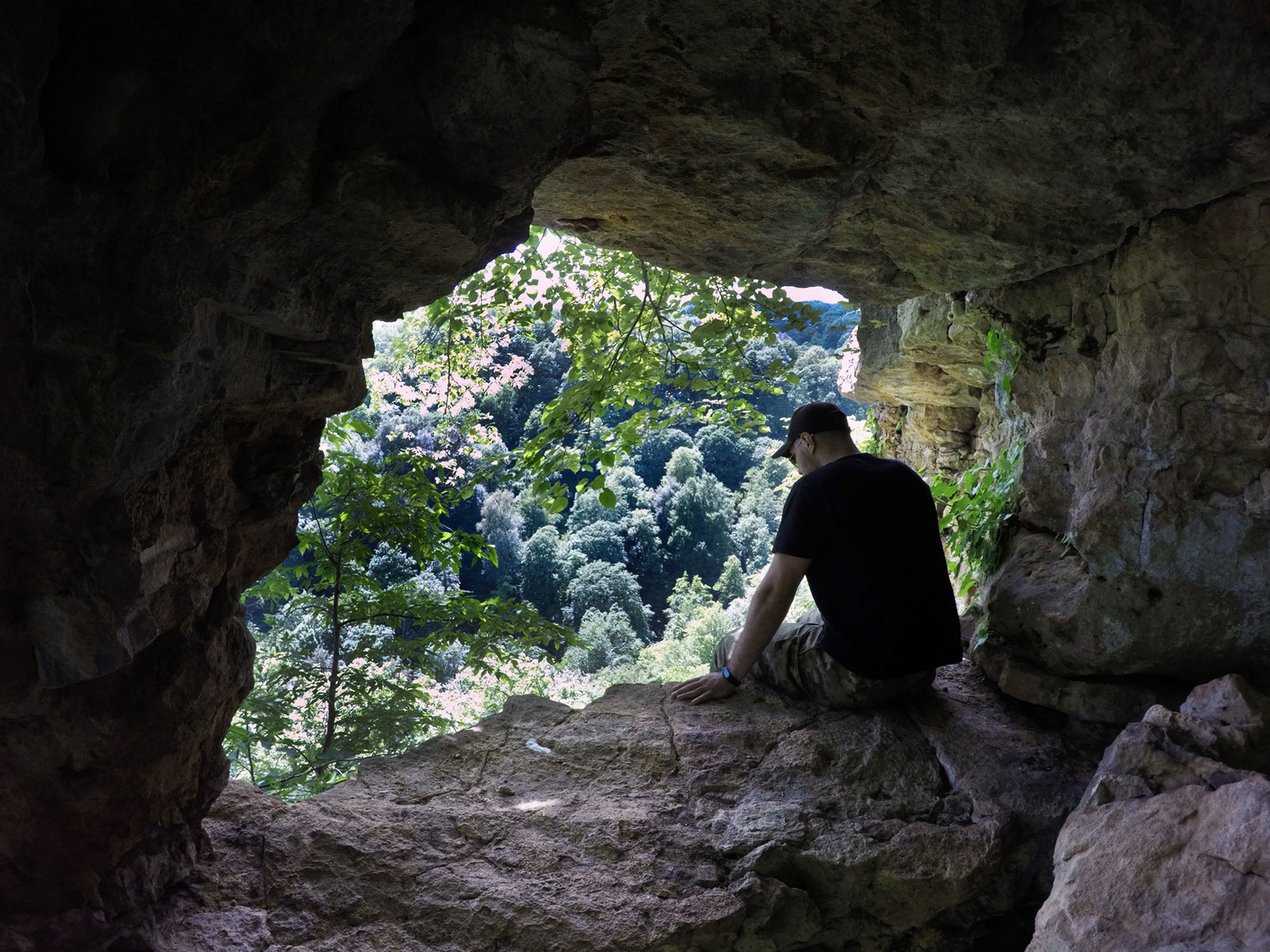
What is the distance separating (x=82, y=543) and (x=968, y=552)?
3592 mm

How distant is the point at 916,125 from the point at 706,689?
7.45 feet

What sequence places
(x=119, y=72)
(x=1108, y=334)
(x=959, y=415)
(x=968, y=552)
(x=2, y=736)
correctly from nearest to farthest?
(x=119, y=72), (x=2, y=736), (x=1108, y=334), (x=968, y=552), (x=959, y=415)

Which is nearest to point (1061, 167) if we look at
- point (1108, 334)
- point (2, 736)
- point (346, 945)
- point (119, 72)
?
point (1108, 334)

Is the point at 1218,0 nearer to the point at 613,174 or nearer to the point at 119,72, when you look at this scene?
the point at 613,174

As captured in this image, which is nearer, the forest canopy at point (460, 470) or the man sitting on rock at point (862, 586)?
the man sitting on rock at point (862, 586)

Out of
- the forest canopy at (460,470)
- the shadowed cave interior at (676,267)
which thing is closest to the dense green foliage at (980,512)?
the shadowed cave interior at (676,267)

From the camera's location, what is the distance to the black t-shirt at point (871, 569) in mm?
3387

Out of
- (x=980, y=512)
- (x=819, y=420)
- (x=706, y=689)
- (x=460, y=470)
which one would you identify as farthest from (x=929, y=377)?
(x=460, y=470)

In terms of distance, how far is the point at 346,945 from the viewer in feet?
7.27

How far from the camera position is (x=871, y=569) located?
11.1 feet

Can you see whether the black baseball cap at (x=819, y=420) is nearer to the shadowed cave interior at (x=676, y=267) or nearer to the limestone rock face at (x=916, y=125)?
the shadowed cave interior at (x=676, y=267)

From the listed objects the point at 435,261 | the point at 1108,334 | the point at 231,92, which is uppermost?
the point at 231,92

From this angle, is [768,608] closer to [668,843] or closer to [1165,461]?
[668,843]

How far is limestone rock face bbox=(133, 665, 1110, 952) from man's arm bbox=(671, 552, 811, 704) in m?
0.26
